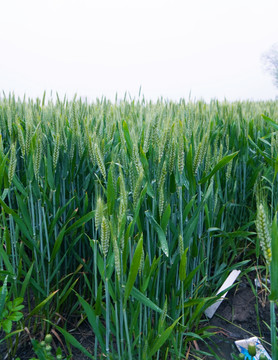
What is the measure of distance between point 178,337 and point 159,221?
38 cm

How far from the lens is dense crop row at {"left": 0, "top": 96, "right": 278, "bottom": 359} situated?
35.1 inches

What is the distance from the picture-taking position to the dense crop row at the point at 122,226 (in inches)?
35.1

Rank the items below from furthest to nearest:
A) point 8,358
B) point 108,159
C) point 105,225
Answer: point 108,159 < point 8,358 < point 105,225

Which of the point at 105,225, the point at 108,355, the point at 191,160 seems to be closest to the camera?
the point at 105,225

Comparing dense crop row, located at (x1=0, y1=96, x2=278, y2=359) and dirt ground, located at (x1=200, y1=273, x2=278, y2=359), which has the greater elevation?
dense crop row, located at (x1=0, y1=96, x2=278, y2=359)

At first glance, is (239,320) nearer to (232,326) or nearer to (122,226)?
(232,326)

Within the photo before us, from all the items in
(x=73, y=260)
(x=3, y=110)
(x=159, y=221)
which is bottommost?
(x=73, y=260)

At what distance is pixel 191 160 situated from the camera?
1.05m

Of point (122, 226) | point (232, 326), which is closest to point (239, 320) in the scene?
point (232, 326)

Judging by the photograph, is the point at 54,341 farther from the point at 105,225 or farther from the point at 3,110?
the point at 3,110

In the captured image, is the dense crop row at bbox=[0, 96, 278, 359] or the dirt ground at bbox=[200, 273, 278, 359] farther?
the dirt ground at bbox=[200, 273, 278, 359]

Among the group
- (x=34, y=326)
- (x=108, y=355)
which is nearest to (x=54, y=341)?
(x=34, y=326)

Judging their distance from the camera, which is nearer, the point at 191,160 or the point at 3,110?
the point at 191,160

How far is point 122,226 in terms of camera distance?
30.0 inches
